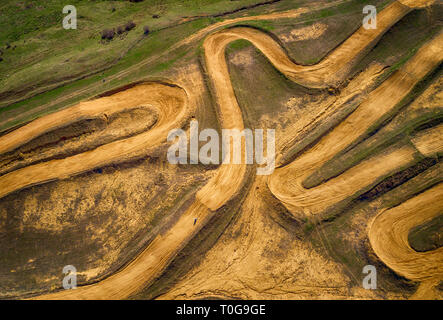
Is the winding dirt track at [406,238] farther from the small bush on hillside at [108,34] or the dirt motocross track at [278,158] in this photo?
the small bush on hillside at [108,34]

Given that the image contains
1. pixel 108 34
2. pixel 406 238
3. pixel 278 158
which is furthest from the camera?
pixel 108 34

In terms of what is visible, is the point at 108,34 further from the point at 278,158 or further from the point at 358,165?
the point at 358,165

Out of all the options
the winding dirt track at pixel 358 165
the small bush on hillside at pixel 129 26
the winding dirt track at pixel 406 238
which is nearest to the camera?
the winding dirt track at pixel 406 238

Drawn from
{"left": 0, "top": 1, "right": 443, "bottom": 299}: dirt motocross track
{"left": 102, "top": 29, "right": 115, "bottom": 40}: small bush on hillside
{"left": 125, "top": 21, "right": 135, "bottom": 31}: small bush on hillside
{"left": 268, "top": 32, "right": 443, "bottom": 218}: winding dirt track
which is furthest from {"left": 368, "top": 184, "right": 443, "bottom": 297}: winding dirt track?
{"left": 102, "top": 29, "right": 115, "bottom": 40}: small bush on hillside

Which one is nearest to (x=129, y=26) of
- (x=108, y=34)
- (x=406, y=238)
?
(x=108, y=34)

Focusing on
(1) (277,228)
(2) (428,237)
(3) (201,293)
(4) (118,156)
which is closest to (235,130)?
(1) (277,228)

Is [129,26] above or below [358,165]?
above

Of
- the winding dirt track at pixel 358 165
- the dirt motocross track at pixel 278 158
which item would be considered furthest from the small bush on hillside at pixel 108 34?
the winding dirt track at pixel 358 165

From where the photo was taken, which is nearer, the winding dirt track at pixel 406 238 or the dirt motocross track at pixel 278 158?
the winding dirt track at pixel 406 238

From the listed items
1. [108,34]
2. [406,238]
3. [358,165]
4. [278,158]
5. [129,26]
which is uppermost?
[129,26]

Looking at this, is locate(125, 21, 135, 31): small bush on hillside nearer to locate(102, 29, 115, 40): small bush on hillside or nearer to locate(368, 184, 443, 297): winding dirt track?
locate(102, 29, 115, 40): small bush on hillside
